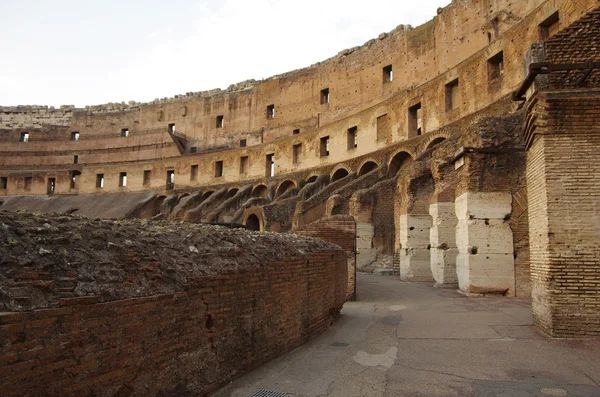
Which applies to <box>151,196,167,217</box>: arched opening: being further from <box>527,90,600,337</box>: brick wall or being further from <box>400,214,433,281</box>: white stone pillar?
<box>527,90,600,337</box>: brick wall

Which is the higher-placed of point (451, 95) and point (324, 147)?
point (451, 95)

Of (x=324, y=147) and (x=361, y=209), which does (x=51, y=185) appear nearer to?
(x=324, y=147)

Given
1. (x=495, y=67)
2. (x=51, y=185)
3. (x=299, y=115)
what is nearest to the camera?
(x=495, y=67)

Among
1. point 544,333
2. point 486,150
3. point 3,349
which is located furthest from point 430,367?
point 486,150

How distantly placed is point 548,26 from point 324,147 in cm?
1380

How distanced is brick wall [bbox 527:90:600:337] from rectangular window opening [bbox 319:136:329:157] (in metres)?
19.7

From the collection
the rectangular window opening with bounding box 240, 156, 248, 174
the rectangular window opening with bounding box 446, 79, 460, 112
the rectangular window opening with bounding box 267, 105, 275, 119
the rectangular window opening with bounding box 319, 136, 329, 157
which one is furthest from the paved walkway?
the rectangular window opening with bounding box 267, 105, 275, 119

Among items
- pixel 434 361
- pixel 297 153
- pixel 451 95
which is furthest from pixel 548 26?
pixel 297 153

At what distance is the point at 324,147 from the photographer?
1014 inches

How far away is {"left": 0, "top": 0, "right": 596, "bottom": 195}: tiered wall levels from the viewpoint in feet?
54.7

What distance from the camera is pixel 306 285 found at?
577cm

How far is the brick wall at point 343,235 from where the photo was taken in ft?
31.3

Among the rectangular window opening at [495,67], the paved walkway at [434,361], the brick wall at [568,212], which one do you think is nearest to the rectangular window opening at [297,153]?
the rectangular window opening at [495,67]

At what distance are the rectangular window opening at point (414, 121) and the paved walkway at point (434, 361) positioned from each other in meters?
13.0
